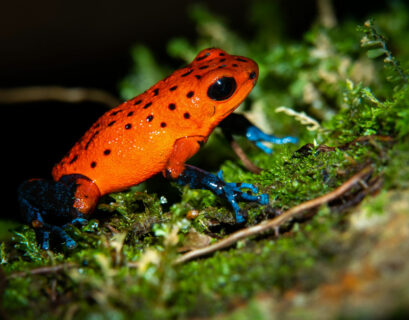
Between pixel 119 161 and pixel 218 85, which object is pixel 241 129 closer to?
pixel 218 85

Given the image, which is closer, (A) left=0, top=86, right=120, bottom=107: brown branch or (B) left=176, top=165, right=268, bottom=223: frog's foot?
(B) left=176, top=165, right=268, bottom=223: frog's foot

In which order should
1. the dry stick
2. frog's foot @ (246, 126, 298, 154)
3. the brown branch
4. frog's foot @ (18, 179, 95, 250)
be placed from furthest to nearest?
the brown branch → frog's foot @ (246, 126, 298, 154) → frog's foot @ (18, 179, 95, 250) → the dry stick

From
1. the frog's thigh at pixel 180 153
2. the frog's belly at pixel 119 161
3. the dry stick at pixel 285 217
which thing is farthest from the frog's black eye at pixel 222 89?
the dry stick at pixel 285 217

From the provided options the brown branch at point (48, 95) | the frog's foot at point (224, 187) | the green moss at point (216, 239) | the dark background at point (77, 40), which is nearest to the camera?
the green moss at point (216, 239)

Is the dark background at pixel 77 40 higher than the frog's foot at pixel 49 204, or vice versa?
the dark background at pixel 77 40

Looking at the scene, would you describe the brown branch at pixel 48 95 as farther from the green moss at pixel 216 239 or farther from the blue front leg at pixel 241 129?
the blue front leg at pixel 241 129

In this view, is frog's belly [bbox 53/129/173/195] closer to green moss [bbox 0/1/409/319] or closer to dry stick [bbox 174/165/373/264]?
green moss [bbox 0/1/409/319]

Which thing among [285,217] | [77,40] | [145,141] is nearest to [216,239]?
[285,217]

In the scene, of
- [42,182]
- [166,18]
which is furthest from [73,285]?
[166,18]

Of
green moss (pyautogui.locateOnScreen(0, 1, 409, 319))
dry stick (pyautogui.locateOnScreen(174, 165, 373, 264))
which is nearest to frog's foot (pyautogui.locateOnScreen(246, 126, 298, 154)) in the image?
green moss (pyautogui.locateOnScreen(0, 1, 409, 319))
